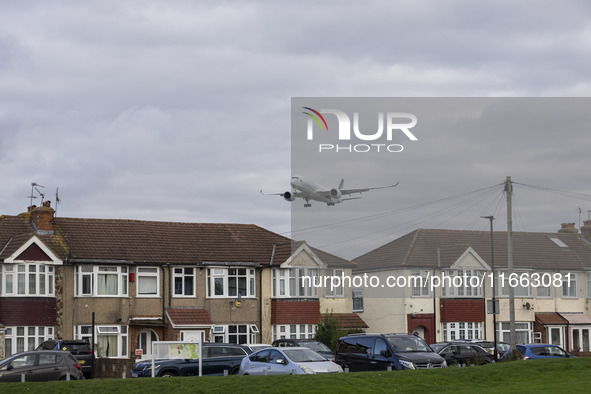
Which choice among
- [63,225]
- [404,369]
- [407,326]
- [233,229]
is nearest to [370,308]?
[407,326]

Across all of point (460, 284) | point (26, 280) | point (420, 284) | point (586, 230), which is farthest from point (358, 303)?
point (26, 280)

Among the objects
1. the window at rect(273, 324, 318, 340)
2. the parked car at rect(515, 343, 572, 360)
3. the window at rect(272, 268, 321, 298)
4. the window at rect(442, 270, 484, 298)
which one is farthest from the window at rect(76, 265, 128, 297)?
the window at rect(442, 270, 484, 298)

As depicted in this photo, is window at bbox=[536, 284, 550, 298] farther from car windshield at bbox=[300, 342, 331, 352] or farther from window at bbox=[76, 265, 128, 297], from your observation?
window at bbox=[76, 265, 128, 297]

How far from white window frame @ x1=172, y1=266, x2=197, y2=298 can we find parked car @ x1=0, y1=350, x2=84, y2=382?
21.3 metres

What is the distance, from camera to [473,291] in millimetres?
66688

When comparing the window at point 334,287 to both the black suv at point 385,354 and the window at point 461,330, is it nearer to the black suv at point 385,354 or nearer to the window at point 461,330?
the window at point 461,330

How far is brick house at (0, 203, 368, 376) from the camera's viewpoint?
50.2m

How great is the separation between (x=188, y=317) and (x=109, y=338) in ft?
15.1

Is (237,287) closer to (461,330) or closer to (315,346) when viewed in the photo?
(315,346)

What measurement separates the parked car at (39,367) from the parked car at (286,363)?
6141 mm

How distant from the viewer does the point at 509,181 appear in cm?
5072

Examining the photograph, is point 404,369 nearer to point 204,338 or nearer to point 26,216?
point 204,338

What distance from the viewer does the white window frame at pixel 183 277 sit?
54.3 metres

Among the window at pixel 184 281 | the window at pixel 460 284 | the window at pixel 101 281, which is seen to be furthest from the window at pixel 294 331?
the window at pixel 460 284
